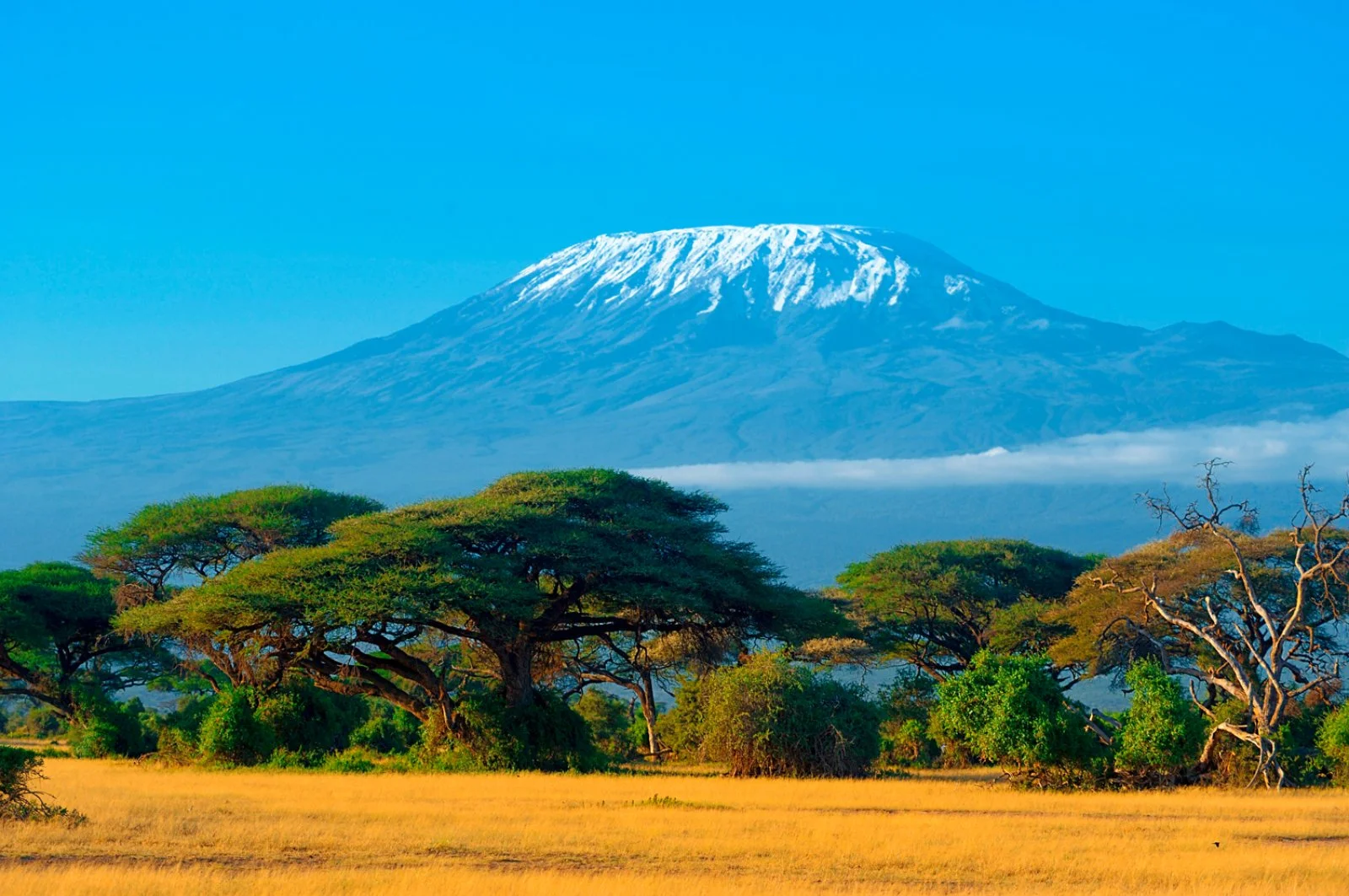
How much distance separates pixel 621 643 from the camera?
156 ft

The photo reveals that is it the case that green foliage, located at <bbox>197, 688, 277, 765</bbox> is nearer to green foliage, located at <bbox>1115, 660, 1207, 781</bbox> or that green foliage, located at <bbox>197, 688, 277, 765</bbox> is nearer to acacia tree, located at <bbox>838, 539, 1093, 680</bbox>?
green foliage, located at <bbox>1115, 660, 1207, 781</bbox>

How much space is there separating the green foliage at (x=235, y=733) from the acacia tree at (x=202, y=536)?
7331mm

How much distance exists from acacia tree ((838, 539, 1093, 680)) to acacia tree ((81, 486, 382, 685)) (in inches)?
727

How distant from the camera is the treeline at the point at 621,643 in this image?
1272 inches

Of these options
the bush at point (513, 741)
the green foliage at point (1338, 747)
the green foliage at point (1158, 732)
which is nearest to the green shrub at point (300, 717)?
the bush at point (513, 741)

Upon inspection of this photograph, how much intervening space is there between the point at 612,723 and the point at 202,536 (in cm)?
1614

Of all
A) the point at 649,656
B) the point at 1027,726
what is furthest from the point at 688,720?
the point at 1027,726

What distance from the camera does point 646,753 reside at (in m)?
46.3

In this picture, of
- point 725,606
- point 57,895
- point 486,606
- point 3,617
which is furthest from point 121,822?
point 3,617

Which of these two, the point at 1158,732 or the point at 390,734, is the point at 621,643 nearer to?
the point at 390,734

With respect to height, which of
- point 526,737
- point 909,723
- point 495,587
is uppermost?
point 495,587

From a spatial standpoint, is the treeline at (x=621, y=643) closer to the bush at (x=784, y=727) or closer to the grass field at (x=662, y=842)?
the bush at (x=784, y=727)

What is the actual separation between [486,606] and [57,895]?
19.3m

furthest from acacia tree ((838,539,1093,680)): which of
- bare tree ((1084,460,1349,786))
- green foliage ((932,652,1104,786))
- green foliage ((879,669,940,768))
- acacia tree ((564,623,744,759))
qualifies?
green foliage ((932,652,1104,786))
